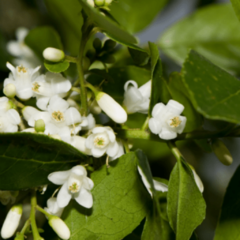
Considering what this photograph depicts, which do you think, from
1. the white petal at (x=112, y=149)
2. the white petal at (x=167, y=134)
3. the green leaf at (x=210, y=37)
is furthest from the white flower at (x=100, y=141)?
the green leaf at (x=210, y=37)

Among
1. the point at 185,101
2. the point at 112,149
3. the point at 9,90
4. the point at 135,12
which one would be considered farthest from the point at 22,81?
the point at 135,12

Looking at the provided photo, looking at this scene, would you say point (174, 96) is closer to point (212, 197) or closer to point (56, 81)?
point (56, 81)

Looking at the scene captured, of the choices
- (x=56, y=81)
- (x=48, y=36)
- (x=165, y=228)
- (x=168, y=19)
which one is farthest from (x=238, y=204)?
(x=168, y=19)

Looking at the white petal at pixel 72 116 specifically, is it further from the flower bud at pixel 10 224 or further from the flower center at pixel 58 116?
the flower bud at pixel 10 224

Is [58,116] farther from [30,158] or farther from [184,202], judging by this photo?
[184,202]

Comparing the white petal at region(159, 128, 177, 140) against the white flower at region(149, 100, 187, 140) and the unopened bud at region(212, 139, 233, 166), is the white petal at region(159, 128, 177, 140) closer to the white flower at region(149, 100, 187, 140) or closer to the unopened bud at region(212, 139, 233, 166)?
the white flower at region(149, 100, 187, 140)

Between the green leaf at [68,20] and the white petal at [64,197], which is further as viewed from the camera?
the green leaf at [68,20]
